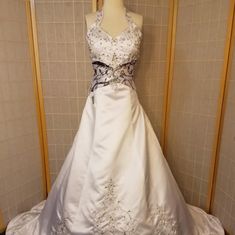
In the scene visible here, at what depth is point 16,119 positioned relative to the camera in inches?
57.1

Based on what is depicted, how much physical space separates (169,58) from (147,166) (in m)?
0.78

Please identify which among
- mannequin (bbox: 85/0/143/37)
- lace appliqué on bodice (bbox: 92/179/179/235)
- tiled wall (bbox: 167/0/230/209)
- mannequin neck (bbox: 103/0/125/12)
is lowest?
lace appliqué on bodice (bbox: 92/179/179/235)

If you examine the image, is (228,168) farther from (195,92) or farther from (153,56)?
(153,56)

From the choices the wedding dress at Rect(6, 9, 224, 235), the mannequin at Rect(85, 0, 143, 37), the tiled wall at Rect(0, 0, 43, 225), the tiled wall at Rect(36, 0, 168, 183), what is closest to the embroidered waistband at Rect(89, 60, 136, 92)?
the wedding dress at Rect(6, 9, 224, 235)

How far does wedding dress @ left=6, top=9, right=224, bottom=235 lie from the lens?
1053 mm

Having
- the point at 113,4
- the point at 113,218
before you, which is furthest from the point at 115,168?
the point at 113,4

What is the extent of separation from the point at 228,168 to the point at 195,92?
0.53 m

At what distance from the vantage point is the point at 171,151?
1.64 metres

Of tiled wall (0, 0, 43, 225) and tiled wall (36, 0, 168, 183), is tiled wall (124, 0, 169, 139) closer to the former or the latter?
tiled wall (36, 0, 168, 183)

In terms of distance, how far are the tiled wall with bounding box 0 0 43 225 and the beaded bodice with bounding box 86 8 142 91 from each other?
53cm

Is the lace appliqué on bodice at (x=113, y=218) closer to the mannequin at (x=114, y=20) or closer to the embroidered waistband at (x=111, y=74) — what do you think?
the embroidered waistband at (x=111, y=74)

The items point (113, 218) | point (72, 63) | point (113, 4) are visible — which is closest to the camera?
point (113, 218)

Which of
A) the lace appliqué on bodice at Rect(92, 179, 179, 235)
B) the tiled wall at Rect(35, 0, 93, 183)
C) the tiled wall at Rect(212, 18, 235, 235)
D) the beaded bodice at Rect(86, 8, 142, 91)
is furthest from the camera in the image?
the tiled wall at Rect(35, 0, 93, 183)

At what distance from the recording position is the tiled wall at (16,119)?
4.43 feet
